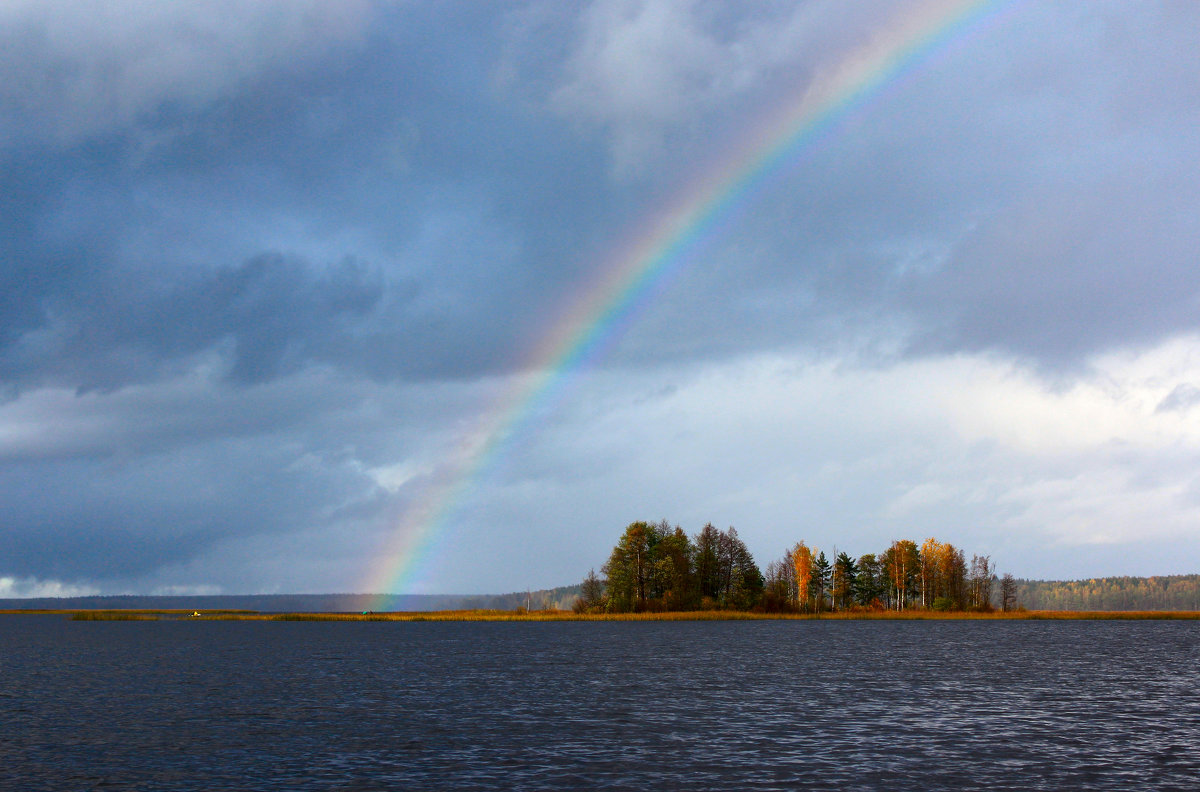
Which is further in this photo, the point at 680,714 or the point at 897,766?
the point at 680,714

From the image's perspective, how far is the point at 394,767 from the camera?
142ft

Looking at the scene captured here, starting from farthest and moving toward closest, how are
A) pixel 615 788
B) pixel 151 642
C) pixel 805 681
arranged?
pixel 151 642
pixel 805 681
pixel 615 788

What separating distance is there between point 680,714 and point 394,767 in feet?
77.4

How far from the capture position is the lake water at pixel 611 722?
41.0 m

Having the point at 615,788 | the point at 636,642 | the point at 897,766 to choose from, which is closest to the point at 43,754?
the point at 615,788

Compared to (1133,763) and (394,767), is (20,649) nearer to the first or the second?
(394,767)

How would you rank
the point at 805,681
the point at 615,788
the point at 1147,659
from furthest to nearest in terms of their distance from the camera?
the point at 1147,659, the point at 805,681, the point at 615,788

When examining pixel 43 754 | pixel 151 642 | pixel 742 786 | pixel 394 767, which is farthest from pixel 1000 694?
pixel 151 642

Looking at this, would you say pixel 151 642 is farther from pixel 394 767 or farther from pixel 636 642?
pixel 394 767

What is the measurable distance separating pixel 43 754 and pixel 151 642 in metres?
129

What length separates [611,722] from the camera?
57562 mm

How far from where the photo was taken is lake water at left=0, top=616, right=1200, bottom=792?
4100cm

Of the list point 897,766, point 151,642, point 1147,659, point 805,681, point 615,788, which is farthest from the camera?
point 151,642

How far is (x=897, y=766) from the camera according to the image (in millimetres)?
42594
